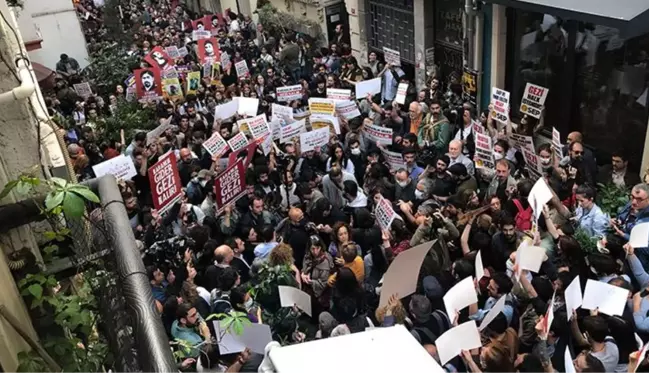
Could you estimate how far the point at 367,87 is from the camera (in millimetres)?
11062

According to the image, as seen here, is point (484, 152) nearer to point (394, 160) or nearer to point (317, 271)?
point (394, 160)

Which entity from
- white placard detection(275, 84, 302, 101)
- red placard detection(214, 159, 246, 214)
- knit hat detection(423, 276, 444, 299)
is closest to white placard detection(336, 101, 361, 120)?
white placard detection(275, 84, 302, 101)

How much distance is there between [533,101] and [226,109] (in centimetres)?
503

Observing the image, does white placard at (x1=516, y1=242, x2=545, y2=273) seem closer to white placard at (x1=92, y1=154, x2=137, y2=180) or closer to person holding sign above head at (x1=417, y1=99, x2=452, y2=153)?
person holding sign above head at (x1=417, y1=99, x2=452, y2=153)

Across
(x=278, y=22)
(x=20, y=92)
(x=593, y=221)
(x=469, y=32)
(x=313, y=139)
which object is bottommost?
(x=278, y=22)

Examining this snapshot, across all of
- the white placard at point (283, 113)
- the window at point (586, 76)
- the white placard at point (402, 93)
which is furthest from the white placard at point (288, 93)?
the window at point (586, 76)

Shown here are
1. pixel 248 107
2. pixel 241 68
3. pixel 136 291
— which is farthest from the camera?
pixel 241 68

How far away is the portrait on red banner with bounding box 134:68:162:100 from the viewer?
41.3 ft

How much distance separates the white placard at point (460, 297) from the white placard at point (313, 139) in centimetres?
452

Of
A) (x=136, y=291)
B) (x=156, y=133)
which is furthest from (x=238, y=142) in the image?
(x=136, y=291)

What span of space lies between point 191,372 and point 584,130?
26.7ft

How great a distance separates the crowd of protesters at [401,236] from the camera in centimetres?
502

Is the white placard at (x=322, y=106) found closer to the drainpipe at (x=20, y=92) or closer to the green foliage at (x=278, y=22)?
the drainpipe at (x=20, y=92)

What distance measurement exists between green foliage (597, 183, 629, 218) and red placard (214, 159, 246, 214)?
14.2 ft
